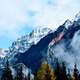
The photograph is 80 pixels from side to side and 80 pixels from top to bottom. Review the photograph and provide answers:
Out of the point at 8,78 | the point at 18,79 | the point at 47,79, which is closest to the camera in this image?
the point at 47,79

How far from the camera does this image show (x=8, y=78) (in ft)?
366

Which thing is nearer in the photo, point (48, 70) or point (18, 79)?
point (48, 70)

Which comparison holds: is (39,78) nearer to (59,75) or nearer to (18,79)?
(59,75)

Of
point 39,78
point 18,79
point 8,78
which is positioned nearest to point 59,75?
point 39,78

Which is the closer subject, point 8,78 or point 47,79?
point 47,79

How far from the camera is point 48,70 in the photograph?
344ft

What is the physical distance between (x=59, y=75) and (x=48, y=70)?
1149cm

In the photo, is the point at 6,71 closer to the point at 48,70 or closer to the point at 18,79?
the point at 48,70

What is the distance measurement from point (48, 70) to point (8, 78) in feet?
44.6

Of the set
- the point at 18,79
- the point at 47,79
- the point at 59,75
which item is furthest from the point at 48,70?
the point at 18,79

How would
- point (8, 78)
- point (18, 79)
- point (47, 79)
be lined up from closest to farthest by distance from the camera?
1. point (47, 79)
2. point (8, 78)
3. point (18, 79)

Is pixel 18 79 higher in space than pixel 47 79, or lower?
higher

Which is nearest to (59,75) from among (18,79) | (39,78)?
(39,78)

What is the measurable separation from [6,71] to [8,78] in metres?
2.10
